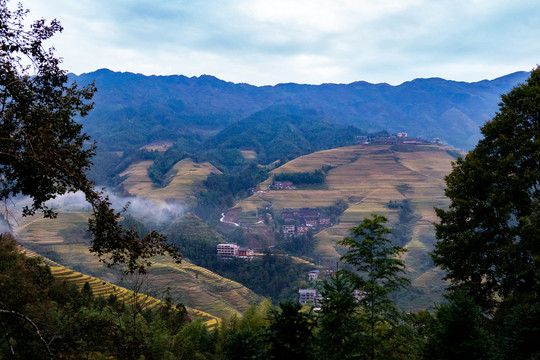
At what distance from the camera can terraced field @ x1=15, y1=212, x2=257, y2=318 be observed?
232 ft

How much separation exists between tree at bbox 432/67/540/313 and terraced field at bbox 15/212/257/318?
48.9 metres

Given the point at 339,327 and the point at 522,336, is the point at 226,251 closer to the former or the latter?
the point at 339,327

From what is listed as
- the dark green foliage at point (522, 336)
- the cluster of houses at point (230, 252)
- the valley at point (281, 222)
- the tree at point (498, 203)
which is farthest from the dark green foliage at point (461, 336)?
the cluster of houses at point (230, 252)

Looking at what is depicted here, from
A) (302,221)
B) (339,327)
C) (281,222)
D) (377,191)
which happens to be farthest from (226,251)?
(339,327)

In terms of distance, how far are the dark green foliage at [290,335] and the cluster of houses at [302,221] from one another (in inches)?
4742

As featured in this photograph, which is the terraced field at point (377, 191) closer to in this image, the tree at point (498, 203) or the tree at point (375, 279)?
the tree at point (498, 203)

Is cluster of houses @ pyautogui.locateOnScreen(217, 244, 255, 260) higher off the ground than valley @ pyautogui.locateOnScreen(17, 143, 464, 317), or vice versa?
valley @ pyautogui.locateOnScreen(17, 143, 464, 317)

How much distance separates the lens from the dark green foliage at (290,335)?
11781mm

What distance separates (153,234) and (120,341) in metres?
2.07

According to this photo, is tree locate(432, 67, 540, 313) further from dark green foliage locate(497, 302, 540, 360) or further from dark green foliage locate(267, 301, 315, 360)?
dark green foliage locate(267, 301, 315, 360)

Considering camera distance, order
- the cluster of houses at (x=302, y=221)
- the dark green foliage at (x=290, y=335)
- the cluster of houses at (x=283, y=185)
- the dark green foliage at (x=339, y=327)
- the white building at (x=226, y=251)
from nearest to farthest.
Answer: the dark green foliage at (x=290, y=335), the dark green foliage at (x=339, y=327), the white building at (x=226, y=251), the cluster of houses at (x=302, y=221), the cluster of houses at (x=283, y=185)

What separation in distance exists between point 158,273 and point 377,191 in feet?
306

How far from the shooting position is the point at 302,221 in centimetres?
14312

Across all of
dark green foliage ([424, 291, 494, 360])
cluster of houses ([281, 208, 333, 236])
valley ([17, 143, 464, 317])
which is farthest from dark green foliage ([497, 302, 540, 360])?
cluster of houses ([281, 208, 333, 236])
